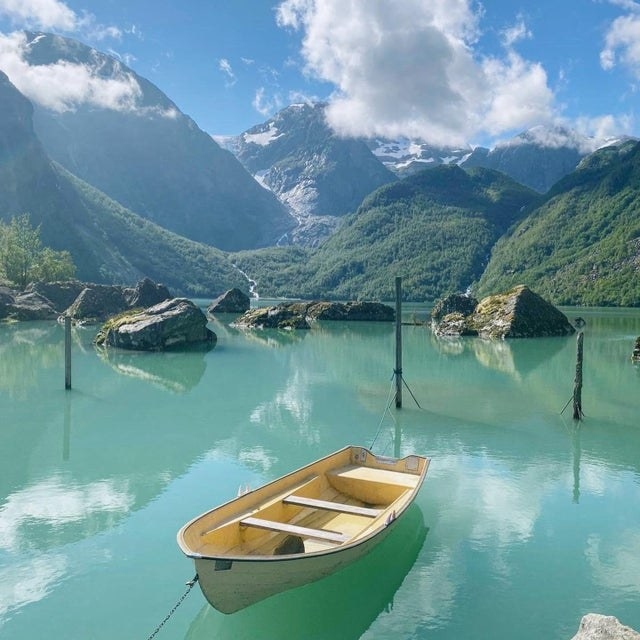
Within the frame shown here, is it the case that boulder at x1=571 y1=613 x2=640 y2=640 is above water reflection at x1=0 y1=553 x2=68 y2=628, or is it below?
above

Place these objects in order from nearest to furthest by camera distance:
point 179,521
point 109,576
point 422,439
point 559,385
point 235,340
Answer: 1. point 109,576
2. point 179,521
3. point 422,439
4. point 559,385
5. point 235,340

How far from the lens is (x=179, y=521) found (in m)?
14.2

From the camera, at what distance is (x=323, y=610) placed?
1023 centimetres

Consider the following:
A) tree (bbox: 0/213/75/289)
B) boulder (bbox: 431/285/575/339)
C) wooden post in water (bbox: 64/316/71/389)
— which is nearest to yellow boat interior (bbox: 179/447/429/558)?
wooden post in water (bbox: 64/316/71/389)

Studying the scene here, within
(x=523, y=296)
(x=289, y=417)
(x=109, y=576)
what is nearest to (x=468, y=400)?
(x=289, y=417)

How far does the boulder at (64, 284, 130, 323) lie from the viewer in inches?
3317

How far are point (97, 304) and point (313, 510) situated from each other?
80.7 m

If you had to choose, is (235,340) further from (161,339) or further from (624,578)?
(624,578)

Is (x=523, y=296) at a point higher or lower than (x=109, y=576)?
higher

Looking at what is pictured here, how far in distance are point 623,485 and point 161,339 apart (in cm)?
4183

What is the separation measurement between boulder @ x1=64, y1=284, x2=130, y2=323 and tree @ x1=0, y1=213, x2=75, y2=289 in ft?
53.4

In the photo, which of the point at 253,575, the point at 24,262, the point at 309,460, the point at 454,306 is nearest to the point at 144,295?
the point at 24,262

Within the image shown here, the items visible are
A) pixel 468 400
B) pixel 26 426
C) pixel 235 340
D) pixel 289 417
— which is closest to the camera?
pixel 26 426

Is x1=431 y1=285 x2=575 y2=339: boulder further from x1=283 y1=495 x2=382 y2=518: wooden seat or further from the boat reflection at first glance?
the boat reflection
